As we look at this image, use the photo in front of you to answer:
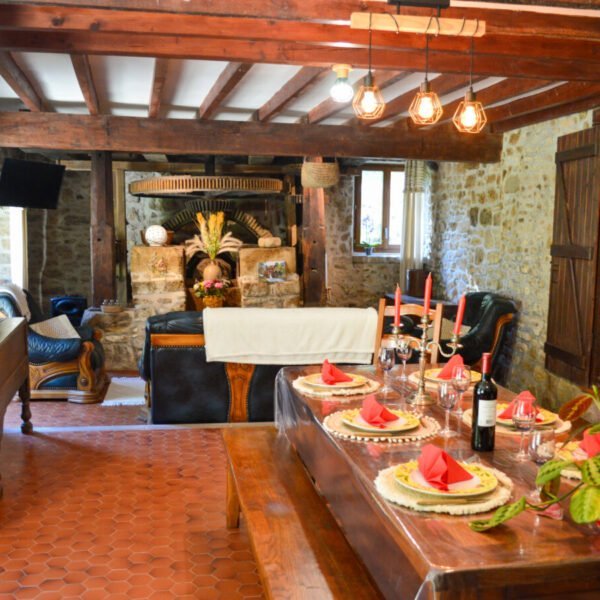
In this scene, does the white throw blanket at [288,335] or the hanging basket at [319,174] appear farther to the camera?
the hanging basket at [319,174]

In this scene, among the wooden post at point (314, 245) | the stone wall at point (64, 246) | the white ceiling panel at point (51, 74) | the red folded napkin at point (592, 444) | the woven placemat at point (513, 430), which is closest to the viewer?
the red folded napkin at point (592, 444)

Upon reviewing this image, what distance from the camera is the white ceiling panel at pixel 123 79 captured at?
5023 mm

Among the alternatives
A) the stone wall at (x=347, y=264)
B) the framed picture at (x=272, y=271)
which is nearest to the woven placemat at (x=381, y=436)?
the framed picture at (x=272, y=271)

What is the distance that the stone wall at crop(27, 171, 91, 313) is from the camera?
403 inches

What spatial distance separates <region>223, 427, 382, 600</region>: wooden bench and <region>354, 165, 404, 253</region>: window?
24.2ft

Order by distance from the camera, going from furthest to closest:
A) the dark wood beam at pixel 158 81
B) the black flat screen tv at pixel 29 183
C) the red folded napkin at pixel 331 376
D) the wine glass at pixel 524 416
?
the black flat screen tv at pixel 29 183
the dark wood beam at pixel 158 81
the red folded napkin at pixel 331 376
the wine glass at pixel 524 416

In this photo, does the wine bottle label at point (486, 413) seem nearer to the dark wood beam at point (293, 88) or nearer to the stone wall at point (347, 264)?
the dark wood beam at point (293, 88)

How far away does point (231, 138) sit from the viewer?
264 inches

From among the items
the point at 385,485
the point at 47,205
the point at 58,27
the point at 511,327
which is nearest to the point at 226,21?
the point at 58,27

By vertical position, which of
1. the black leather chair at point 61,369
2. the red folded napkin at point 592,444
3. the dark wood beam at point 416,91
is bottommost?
the black leather chair at point 61,369

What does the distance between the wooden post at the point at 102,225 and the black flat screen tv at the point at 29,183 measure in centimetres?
71

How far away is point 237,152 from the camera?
677cm

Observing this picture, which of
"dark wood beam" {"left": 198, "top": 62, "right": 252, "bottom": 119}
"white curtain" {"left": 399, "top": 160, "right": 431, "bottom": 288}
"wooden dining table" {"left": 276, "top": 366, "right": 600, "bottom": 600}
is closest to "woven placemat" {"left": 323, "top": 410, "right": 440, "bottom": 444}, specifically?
"wooden dining table" {"left": 276, "top": 366, "right": 600, "bottom": 600}

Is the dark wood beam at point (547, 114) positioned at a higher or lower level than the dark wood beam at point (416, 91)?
lower
